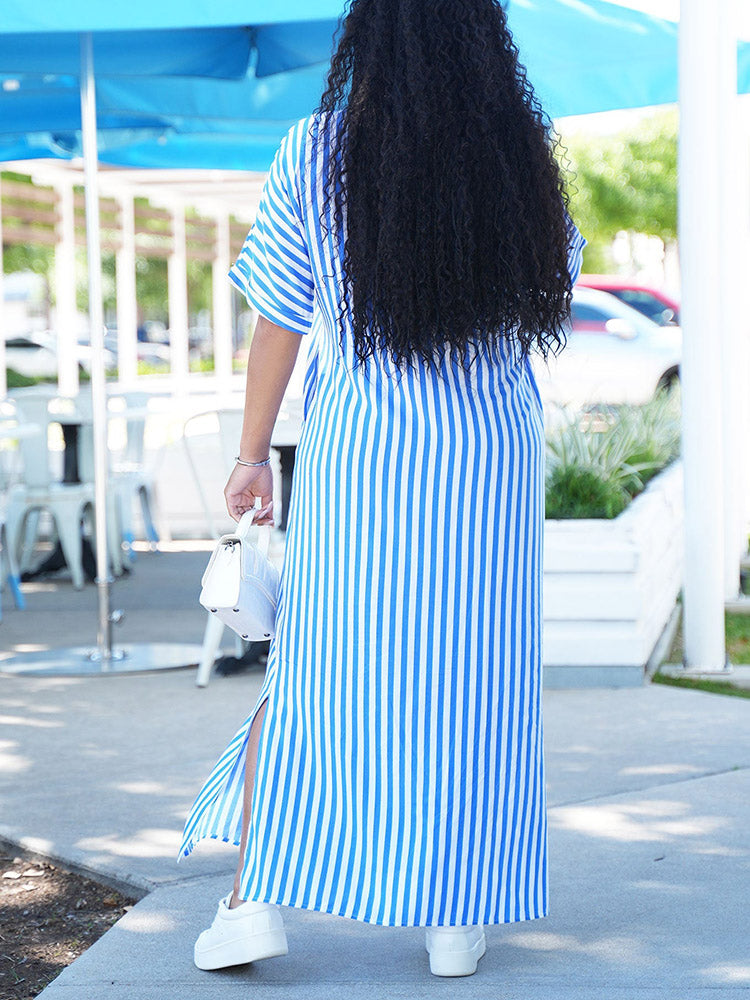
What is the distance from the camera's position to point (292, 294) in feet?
8.02

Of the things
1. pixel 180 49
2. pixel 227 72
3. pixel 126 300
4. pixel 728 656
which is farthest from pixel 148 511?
pixel 126 300

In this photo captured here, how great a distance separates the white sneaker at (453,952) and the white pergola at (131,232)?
22.5 feet

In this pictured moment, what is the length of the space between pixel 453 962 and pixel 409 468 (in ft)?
3.00

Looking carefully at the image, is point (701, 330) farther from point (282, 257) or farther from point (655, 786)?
point (282, 257)

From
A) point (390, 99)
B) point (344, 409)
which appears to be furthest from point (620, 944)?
point (390, 99)

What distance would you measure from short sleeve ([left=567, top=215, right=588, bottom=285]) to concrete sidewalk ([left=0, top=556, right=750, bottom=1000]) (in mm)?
1288

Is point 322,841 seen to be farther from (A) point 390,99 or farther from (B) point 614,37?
(B) point 614,37

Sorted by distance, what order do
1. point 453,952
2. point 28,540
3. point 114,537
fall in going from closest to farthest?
point 453,952
point 114,537
point 28,540

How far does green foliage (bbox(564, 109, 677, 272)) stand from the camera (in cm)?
3600

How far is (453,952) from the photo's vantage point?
2545 millimetres

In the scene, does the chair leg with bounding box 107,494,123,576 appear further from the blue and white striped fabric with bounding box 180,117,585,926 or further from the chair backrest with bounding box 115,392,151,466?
the blue and white striped fabric with bounding box 180,117,585,926

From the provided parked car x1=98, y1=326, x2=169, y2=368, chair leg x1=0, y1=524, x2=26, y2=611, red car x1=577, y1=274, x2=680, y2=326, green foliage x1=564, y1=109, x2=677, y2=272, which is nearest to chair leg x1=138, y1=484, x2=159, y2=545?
chair leg x1=0, y1=524, x2=26, y2=611

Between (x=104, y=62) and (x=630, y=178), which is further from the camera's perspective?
(x=630, y=178)

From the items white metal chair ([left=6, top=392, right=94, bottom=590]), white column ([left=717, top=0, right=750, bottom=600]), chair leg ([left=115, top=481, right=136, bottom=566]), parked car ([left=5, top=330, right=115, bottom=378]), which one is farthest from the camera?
parked car ([left=5, top=330, right=115, bottom=378])
